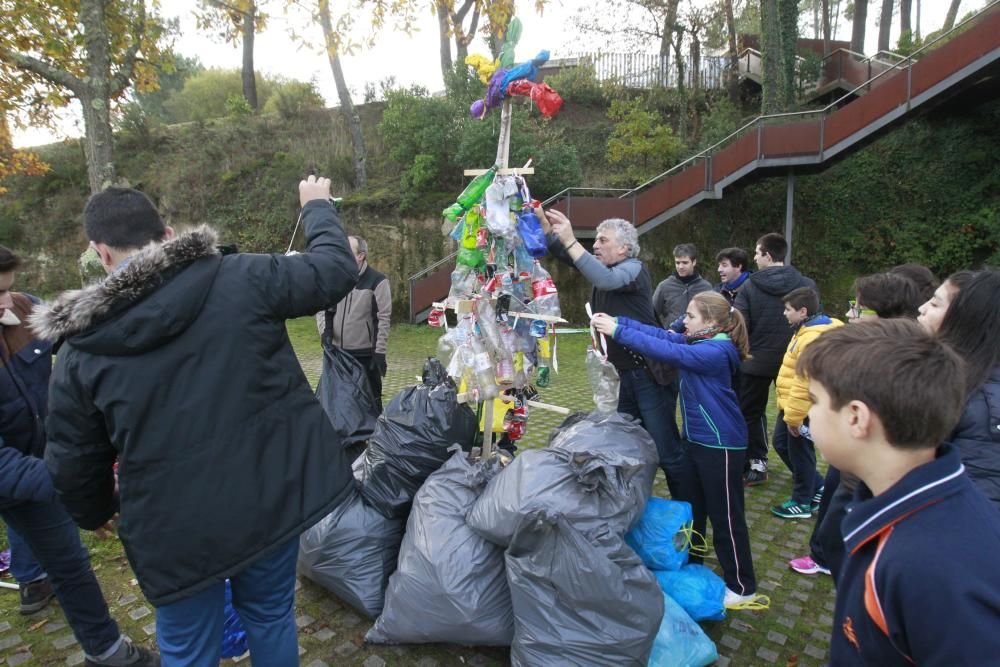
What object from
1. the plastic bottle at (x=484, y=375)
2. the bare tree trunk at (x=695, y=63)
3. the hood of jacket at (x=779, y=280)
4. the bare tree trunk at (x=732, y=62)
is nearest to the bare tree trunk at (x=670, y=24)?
the bare tree trunk at (x=695, y=63)

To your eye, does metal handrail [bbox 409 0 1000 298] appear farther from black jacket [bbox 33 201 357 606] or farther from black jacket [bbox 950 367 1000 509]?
black jacket [bbox 950 367 1000 509]

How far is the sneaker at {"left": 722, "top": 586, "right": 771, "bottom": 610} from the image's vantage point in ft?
8.45

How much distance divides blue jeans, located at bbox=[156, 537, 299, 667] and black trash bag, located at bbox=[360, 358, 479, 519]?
82 centimetres

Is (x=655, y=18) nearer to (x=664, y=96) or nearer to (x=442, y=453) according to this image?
(x=664, y=96)

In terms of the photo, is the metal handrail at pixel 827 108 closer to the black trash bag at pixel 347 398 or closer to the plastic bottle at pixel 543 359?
the plastic bottle at pixel 543 359

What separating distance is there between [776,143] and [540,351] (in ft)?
31.8

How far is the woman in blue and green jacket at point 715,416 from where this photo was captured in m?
2.53

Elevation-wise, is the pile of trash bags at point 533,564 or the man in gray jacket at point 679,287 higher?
the man in gray jacket at point 679,287

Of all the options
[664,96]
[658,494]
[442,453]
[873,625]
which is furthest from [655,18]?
[873,625]

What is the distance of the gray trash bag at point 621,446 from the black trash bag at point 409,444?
507 millimetres

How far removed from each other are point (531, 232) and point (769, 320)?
6.58 feet

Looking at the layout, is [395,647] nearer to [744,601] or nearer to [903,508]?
[744,601]

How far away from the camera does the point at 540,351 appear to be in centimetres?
315

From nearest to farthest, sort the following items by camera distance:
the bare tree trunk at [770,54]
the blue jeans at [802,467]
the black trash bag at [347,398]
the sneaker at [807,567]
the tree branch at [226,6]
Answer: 1. the sneaker at [807,567]
2. the black trash bag at [347,398]
3. the blue jeans at [802,467]
4. the tree branch at [226,6]
5. the bare tree trunk at [770,54]
